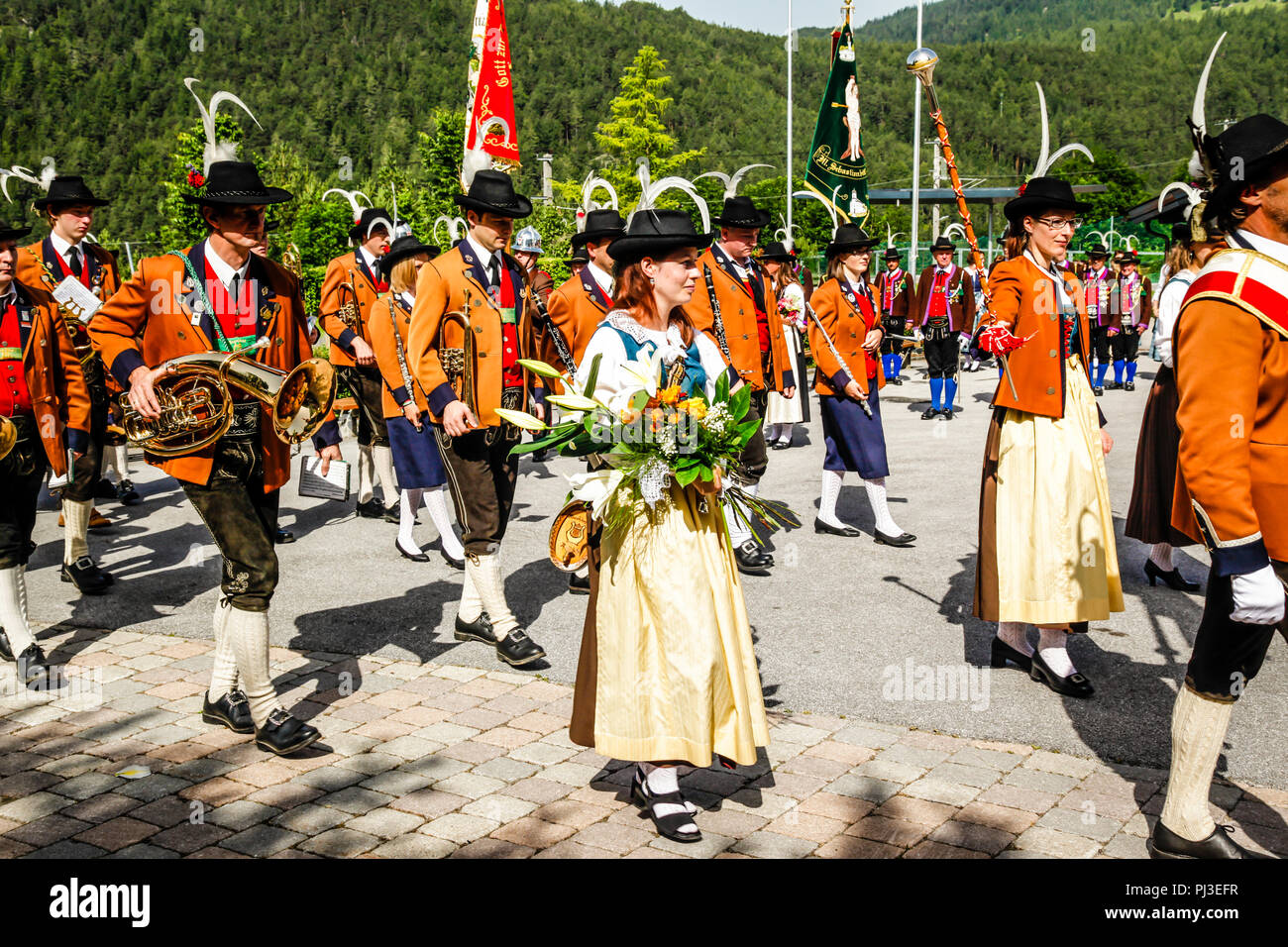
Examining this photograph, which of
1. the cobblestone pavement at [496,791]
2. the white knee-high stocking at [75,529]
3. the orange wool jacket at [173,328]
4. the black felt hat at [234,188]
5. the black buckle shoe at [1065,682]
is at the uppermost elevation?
the black felt hat at [234,188]

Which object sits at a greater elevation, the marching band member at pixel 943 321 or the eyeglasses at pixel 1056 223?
the eyeglasses at pixel 1056 223

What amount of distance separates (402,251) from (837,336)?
332 cm

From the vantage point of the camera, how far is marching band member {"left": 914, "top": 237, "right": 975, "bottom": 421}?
16344mm

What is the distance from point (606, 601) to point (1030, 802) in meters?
1.72

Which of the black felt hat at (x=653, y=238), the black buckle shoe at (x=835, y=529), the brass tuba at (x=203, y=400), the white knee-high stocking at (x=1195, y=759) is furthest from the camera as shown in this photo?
the black buckle shoe at (x=835, y=529)

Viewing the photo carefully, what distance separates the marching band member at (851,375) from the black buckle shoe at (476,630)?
3414 mm

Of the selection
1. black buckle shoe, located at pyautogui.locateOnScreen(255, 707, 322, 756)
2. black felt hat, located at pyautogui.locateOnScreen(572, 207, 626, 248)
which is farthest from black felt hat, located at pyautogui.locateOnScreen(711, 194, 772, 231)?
black buckle shoe, located at pyautogui.locateOnScreen(255, 707, 322, 756)

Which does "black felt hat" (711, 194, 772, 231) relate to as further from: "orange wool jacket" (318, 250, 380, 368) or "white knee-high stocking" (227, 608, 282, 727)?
"white knee-high stocking" (227, 608, 282, 727)

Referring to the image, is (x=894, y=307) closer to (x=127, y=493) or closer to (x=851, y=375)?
(x=851, y=375)

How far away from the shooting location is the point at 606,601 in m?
4.14

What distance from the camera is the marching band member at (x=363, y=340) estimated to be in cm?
972

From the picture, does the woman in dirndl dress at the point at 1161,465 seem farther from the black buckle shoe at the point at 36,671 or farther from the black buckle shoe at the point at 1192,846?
the black buckle shoe at the point at 36,671

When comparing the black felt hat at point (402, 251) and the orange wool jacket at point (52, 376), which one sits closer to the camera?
the orange wool jacket at point (52, 376)

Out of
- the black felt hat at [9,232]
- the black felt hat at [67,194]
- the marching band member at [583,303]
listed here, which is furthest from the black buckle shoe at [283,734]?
the black felt hat at [67,194]
